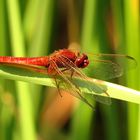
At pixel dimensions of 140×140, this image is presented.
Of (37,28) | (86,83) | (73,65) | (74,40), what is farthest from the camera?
(74,40)

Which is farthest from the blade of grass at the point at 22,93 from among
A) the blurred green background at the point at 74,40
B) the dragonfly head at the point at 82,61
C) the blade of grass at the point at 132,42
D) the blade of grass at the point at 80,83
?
the blade of grass at the point at 132,42

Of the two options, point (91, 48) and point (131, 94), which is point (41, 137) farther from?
point (131, 94)

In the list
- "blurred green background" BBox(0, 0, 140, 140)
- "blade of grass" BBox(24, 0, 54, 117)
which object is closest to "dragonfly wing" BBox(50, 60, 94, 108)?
"blurred green background" BBox(0, 0, 140, 140)

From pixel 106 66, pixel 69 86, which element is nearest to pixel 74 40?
pixel 106 66

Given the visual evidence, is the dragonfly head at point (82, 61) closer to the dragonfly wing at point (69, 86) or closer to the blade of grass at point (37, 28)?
the dragonfly wing at point (69, 86)

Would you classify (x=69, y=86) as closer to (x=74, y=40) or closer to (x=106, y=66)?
(x=106, y=66)

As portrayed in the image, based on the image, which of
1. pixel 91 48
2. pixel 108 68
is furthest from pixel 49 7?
pixel 108 68
